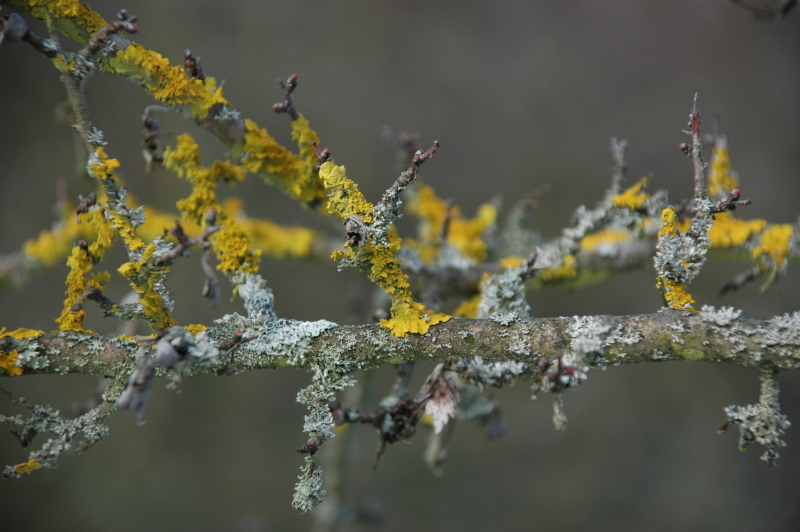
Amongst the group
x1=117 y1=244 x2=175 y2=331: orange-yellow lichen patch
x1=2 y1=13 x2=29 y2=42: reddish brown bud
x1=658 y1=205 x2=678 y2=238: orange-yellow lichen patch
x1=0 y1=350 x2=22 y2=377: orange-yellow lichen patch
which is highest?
x1=2 y1=13 x2=29 y2=42: reddish brown bud

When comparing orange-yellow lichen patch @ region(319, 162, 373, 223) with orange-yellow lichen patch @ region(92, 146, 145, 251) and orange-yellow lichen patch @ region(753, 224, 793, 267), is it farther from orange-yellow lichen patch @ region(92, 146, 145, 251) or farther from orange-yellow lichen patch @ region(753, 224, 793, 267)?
orange-yellow lichen patch @ region(753, 224, 793, 267)

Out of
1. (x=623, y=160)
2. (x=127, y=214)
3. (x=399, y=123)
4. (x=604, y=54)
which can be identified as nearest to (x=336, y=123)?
(x=399, y=123)

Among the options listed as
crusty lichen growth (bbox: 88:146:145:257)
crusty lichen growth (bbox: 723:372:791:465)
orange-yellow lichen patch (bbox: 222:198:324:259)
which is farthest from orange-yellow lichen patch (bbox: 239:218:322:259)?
crusty lichen growth (bbox: 723:372:791:465)

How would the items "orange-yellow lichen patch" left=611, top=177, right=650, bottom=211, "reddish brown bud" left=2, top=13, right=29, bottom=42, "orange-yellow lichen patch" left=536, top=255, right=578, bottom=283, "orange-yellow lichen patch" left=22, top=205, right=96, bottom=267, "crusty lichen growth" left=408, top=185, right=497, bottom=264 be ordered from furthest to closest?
"orange-yellow lichen patch" left=22, top=205, right=96, bottom=267 < "crusty lichen growth" left=408, top=185, right=497, bottom=264 < "orange-yellow lichen patch" left=536, top=255, right=578, bottom=283 < "orange-yellow lichen patch" left=611, top=177, right=650, bottom=211 < "reddish brown bud" left=2, top=13, right=29, bottom=42

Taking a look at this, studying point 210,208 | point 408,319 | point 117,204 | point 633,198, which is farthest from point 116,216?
point 633,198

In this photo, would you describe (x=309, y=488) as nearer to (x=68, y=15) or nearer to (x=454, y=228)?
(x=68, y=15)

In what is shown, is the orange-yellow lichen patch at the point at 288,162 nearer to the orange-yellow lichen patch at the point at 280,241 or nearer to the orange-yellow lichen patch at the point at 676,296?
the orange-yellow lichen patch at the point at 676,296
